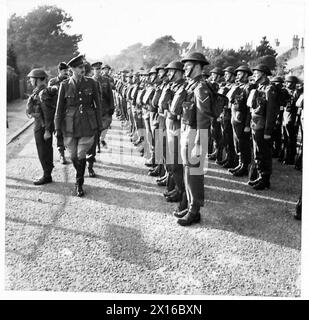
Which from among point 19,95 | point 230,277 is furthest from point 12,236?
point 19,95

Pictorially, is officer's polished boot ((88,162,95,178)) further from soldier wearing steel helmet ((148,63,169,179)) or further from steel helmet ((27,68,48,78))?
steel helmet ((27,68,48,78))

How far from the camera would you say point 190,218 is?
4934 millimetres

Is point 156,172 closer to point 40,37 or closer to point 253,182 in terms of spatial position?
point 253,182

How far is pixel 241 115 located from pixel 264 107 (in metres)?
0.79

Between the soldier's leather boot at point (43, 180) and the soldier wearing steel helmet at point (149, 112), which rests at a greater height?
the soldier wearing steel helmet at point (149, 112)

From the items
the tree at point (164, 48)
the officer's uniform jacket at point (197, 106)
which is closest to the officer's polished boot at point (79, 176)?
the officer's uniform jacket at point (197, 106)

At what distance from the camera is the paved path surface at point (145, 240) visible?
3.57 m

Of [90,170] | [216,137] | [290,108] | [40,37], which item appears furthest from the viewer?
[40,37]

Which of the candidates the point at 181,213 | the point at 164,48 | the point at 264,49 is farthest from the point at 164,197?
the point at 164,48

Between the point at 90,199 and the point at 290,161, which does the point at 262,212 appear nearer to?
the point at 90,199

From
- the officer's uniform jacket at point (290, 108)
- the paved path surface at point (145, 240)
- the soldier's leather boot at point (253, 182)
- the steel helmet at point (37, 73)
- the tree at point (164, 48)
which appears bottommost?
the paved path surface at point (145, 240)

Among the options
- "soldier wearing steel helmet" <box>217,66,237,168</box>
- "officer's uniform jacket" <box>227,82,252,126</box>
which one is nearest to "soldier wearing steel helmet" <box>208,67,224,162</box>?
"soldier wearing steel helmet" <box>217,66,237,168</box>

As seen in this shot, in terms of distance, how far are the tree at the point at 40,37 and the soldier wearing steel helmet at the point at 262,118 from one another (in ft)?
68.1

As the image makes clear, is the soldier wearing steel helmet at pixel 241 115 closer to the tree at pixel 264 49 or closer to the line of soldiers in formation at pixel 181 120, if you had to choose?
the line of soldiers in formation at pixel 181 120
